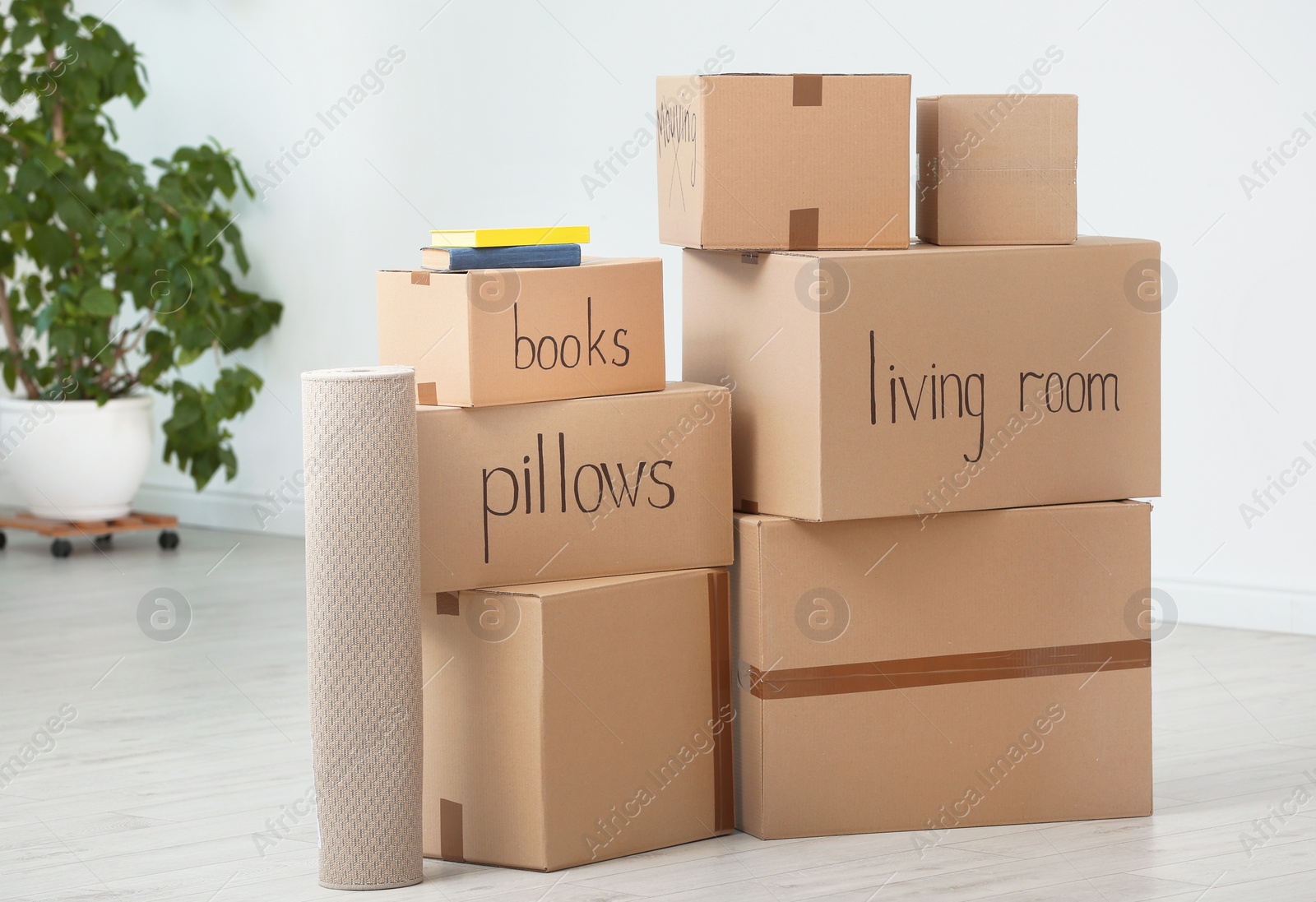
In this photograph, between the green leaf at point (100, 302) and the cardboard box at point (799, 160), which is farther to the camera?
the green leaf at point (100, 302)

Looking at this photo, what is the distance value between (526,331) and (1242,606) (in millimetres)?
2086

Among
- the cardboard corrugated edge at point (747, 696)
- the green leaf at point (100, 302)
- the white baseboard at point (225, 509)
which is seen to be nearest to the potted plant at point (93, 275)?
the green leaf at point (100, 302)

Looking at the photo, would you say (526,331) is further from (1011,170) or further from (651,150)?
(651,150)

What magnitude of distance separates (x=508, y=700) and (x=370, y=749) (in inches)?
7.7

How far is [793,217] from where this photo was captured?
223 cm

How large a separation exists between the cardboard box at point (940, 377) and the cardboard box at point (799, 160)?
56 mm

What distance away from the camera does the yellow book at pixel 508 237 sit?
7.16ft

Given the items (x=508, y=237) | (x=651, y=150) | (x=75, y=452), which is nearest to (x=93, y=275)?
(x=75, y=452)

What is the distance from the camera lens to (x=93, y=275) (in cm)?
486

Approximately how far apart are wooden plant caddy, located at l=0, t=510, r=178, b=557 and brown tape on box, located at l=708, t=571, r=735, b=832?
3083mm

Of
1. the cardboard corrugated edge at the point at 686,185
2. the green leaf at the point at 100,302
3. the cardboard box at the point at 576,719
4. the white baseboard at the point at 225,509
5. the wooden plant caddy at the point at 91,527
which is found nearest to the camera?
the cardboard box at the point at 576,719

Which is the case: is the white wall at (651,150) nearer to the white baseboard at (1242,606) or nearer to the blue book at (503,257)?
the white baseboard at (1242,606)

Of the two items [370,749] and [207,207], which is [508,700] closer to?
[370,749]

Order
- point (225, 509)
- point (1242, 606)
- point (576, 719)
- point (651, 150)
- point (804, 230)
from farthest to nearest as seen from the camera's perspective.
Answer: point (225, 509), point (651, 150), point (1242, 606), point (804, 230), point (576, 719)
